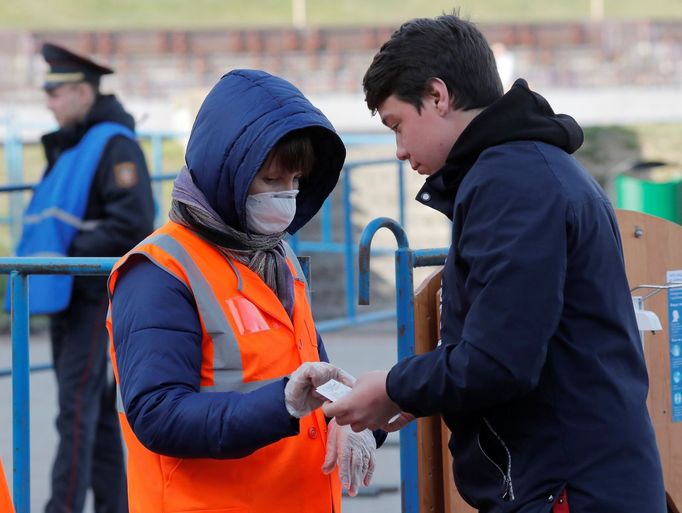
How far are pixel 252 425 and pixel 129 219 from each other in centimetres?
281

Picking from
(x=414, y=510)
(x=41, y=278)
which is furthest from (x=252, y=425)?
(x=41, y=278)

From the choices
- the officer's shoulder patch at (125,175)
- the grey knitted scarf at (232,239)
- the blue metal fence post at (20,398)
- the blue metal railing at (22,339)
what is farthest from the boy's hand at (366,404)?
the officer's shoulder patch at (125,175)

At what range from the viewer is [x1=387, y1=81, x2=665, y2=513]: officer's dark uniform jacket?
6.43 feet

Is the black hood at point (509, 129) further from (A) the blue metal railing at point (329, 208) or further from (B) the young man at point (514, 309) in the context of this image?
(A) the blue metal railing at point (329, 208)

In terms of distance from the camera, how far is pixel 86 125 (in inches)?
194

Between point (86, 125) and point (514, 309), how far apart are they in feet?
10.9

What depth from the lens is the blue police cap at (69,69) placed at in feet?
16.5

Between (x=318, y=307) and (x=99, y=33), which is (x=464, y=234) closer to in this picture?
(x=318, y=307)

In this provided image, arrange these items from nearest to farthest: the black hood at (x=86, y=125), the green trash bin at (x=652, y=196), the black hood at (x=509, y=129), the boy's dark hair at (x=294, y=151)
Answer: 1. the black hood at (x=509, y=129)
2. the boy's dark hair at (x=294, y=151)
3. the black hood at (x=86, y=125)
4. the green trash bin at (x=652, y=196)

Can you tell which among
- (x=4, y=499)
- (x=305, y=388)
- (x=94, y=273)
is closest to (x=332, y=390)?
(x=305, y=388)

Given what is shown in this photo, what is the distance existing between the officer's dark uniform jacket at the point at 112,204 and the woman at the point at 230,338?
94.7 inches

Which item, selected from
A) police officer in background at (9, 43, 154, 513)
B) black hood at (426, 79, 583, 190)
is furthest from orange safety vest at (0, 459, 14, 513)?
police officer in background at (9, 43, 154, 513)

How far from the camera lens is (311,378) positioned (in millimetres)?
2168

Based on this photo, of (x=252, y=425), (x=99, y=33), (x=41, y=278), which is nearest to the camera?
(x=252, y=425)
